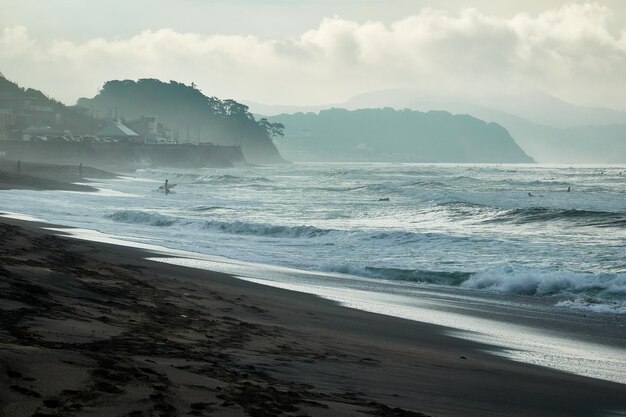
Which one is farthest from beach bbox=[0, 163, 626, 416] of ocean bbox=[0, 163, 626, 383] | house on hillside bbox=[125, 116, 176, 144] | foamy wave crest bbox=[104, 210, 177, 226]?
house on hillside bbox=[125, 116, 176, 144]

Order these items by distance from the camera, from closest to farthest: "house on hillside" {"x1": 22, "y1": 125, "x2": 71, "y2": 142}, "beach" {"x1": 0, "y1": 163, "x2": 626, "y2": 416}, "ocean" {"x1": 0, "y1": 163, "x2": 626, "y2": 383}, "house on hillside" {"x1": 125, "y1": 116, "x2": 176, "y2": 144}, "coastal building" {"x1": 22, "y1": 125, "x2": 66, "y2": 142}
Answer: "beach" {"x1": 0, "y1": 163, "x2": 626, "y2": 416}
"ocean" {"x1": 0, "y1": 163, "x2": 626, "y2": 383}
"house on hillside" {"x1": 22, "y1": 125, "x2": 71, "y2": 142}
"coastal building" {"x1": 22, "y1": 125, "x2": 66, "y2": 142}
"house on hillside" {"x1": 125, "y1": 116, "x2": 176, "y2": 144}

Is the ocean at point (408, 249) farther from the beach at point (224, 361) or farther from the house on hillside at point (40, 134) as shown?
the house on hillside at point (40, 134)

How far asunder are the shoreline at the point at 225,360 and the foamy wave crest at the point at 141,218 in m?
15.6

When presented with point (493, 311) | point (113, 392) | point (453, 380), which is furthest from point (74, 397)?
point (493, 311)

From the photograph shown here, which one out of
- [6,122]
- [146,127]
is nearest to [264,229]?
[6,122]

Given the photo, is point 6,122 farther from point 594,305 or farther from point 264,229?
point 594,305

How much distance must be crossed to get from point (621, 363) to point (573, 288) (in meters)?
6.02

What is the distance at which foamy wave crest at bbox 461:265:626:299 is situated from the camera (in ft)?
45.4

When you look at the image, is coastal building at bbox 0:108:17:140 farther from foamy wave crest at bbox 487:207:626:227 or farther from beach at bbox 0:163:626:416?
beach at bbox 0:163:626:416

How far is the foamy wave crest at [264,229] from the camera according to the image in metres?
23.6

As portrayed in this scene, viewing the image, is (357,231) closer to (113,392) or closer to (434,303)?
(434,303)

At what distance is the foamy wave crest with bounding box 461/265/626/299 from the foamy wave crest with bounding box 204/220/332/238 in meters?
8.76

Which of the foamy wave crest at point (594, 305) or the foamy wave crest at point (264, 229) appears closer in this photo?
the foamy wave crest at point (594, 305)

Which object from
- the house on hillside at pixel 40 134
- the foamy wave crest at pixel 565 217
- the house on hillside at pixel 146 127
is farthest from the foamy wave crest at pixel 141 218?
the house on hillside at pixel 146 127
